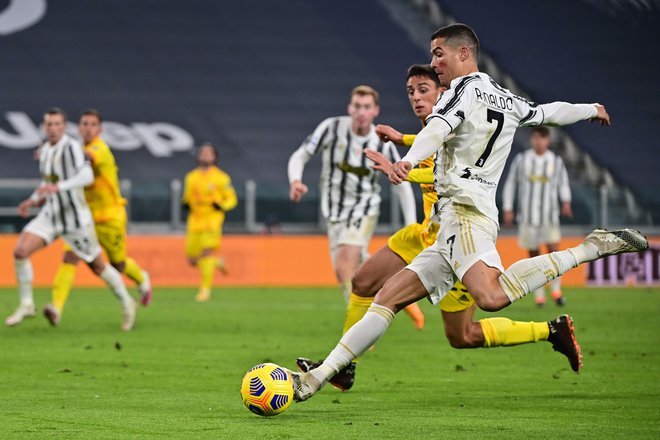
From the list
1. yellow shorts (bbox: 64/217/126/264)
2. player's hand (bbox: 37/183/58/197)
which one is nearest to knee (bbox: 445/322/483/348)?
player's hand (bbox: 37/183/58/197)

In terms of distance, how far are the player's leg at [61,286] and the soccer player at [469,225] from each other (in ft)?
21.4

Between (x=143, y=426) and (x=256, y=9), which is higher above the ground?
(x=256, y=9)

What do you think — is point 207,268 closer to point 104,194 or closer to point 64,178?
point 104,194

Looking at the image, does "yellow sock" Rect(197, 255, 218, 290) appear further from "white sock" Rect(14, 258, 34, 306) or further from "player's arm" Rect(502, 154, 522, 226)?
"white sock" Rect(14, 258, 34, 306)

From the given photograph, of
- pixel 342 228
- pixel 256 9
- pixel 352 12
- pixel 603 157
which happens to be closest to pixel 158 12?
pixel 256 9

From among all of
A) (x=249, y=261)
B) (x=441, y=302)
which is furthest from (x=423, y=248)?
(x=249, y=261)

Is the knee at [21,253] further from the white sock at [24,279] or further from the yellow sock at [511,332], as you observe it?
Result: the yellow sock at [511,332]

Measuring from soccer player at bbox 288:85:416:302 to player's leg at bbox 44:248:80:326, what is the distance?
10.8 feet

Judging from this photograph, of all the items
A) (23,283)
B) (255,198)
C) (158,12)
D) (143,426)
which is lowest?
(143,426)

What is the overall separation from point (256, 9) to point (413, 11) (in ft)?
11.9

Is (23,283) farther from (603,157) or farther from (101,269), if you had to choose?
(603,157)

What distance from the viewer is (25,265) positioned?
42.3 ft

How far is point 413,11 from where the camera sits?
28562 mm

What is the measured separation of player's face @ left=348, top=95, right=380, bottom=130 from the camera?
1058cm
